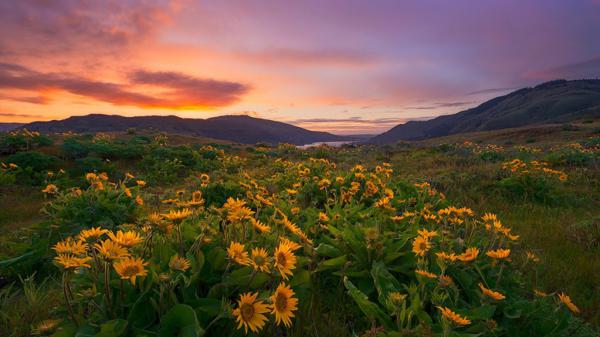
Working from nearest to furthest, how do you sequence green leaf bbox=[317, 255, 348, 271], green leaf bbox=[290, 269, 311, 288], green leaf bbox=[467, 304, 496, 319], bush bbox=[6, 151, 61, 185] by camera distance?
green leaf bbox=[467, 304, 496, 319] → green leaf bbox=[290, 269, 311, 288] → green leaf bbox=[317, 255, 348, 271] → bush bbox=[6, 151, 61, 185]

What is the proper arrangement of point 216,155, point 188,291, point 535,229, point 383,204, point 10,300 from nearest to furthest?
point 188,291 → point 10,300 → point 383,204 → point 535,229 → point 216,155

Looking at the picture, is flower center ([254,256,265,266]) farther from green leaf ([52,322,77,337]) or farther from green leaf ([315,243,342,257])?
green leaf ([315,243,342,257])

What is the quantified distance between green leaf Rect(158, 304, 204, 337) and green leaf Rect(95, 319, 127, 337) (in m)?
0.17

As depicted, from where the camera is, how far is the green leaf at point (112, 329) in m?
1.53

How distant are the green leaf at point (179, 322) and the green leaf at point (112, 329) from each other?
6.9 inches

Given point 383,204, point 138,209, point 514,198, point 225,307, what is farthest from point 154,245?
point 514,198

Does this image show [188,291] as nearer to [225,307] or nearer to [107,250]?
[225,307]

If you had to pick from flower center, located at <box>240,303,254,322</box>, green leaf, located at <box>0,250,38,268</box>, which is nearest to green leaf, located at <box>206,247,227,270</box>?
flower center, located at <box>240,303,254,322</box>

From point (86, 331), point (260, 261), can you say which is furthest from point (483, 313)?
point (86, 331)

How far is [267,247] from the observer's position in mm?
2354

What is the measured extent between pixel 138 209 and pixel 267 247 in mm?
3228

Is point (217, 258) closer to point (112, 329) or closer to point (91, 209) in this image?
point (112, 329)

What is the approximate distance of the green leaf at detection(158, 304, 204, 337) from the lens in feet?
5.01

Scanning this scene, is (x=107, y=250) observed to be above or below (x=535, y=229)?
above
